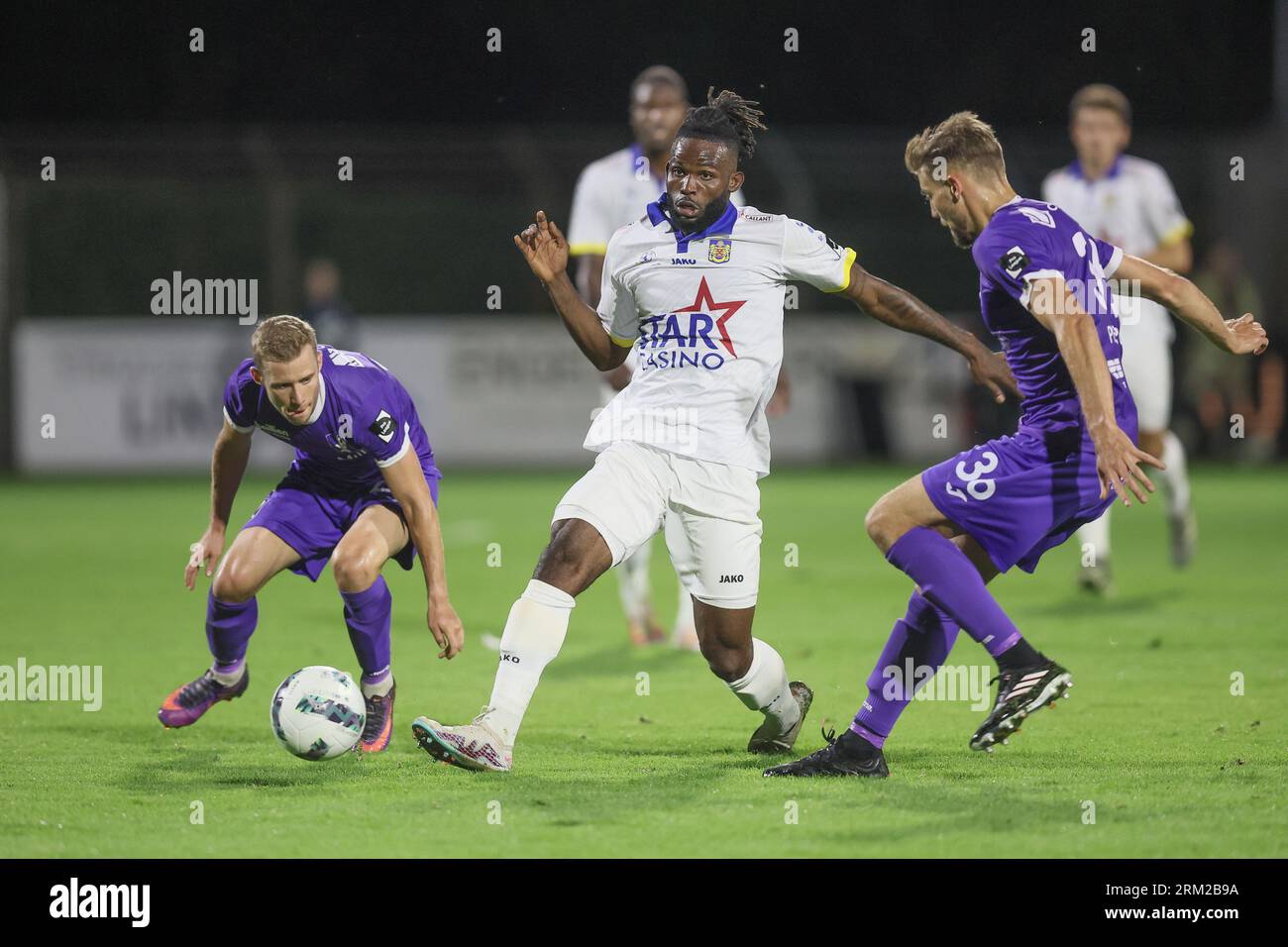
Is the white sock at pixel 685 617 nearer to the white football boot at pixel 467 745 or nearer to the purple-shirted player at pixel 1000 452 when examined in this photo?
the purple-shirted player at pixel 1000 452

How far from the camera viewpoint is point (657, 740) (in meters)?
6.37

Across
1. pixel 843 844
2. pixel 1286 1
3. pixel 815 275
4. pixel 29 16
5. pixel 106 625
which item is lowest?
pixel 843 844

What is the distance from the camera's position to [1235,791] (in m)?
5.31

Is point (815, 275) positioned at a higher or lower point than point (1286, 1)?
lower

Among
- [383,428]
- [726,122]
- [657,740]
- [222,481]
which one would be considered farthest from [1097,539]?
[222,481]

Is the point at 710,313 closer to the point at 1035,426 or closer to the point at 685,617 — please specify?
the point at 1035,426

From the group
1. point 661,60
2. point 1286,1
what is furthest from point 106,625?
point 661,60

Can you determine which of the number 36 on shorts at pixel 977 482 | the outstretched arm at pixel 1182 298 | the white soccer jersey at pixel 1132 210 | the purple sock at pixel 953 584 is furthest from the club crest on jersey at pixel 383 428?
the white soccer jersey at pixel 1132 210

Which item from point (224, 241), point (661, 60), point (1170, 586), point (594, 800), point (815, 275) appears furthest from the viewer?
point (661, 60)

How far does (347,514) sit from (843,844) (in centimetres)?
275

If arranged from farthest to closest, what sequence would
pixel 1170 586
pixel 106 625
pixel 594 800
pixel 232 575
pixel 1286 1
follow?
pixel 1286 1, pixel 1170 586, pixel 106 625, pixel 232 575, pixel 594 800

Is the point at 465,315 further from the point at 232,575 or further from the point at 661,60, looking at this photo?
the point at 232,575

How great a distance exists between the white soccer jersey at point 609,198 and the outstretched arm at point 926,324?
290 centimetres

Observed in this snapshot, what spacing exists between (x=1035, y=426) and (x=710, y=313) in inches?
44.2
